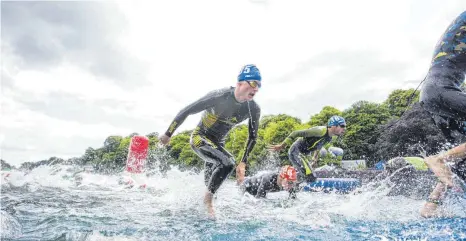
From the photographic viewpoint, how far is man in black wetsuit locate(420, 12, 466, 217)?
3371 mm

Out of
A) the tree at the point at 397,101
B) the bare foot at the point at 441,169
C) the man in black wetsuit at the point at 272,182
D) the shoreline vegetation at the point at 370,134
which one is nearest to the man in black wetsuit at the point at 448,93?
the bare foot at the point at 441,169

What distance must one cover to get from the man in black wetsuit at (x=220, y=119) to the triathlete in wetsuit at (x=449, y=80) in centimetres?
217

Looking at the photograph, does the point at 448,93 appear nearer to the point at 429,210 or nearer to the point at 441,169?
the point at 441,169

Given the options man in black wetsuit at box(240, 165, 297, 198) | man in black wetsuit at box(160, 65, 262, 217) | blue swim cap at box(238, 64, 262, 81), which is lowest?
man in black wetsuit at box(240, 165, 297, 198)

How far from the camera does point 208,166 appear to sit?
552 cm

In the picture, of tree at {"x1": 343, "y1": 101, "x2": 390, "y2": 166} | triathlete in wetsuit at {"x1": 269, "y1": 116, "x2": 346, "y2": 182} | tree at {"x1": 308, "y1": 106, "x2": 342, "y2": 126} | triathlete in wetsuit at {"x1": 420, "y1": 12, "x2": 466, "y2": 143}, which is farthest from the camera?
tree at {"x1": 308, "y1": 106, "x2": 342, "y2": 126}

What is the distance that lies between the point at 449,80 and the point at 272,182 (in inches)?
178

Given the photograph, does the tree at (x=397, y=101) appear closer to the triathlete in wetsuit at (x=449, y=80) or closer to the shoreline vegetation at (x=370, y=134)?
the shoreline vegetation at (x=370, y=134)

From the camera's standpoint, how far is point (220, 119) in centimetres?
498

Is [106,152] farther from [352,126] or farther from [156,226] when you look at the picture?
[156,226]

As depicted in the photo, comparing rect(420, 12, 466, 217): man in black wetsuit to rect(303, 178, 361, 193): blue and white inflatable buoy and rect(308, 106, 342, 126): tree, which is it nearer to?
rect(303, 178, 361, 193): blue and white inflatable buoy

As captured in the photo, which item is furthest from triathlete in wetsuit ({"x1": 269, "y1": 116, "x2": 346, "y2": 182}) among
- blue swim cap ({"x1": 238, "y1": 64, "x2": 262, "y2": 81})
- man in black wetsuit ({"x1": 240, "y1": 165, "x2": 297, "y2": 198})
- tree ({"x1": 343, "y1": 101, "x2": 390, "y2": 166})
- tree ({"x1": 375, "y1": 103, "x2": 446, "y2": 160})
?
tree ({"x1": 343, "y1": 101, "x2": 390, "y2": 166})

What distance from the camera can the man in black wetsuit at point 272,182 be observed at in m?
7.12

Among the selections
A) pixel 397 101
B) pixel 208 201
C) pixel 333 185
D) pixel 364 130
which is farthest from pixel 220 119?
pixel 397 101
